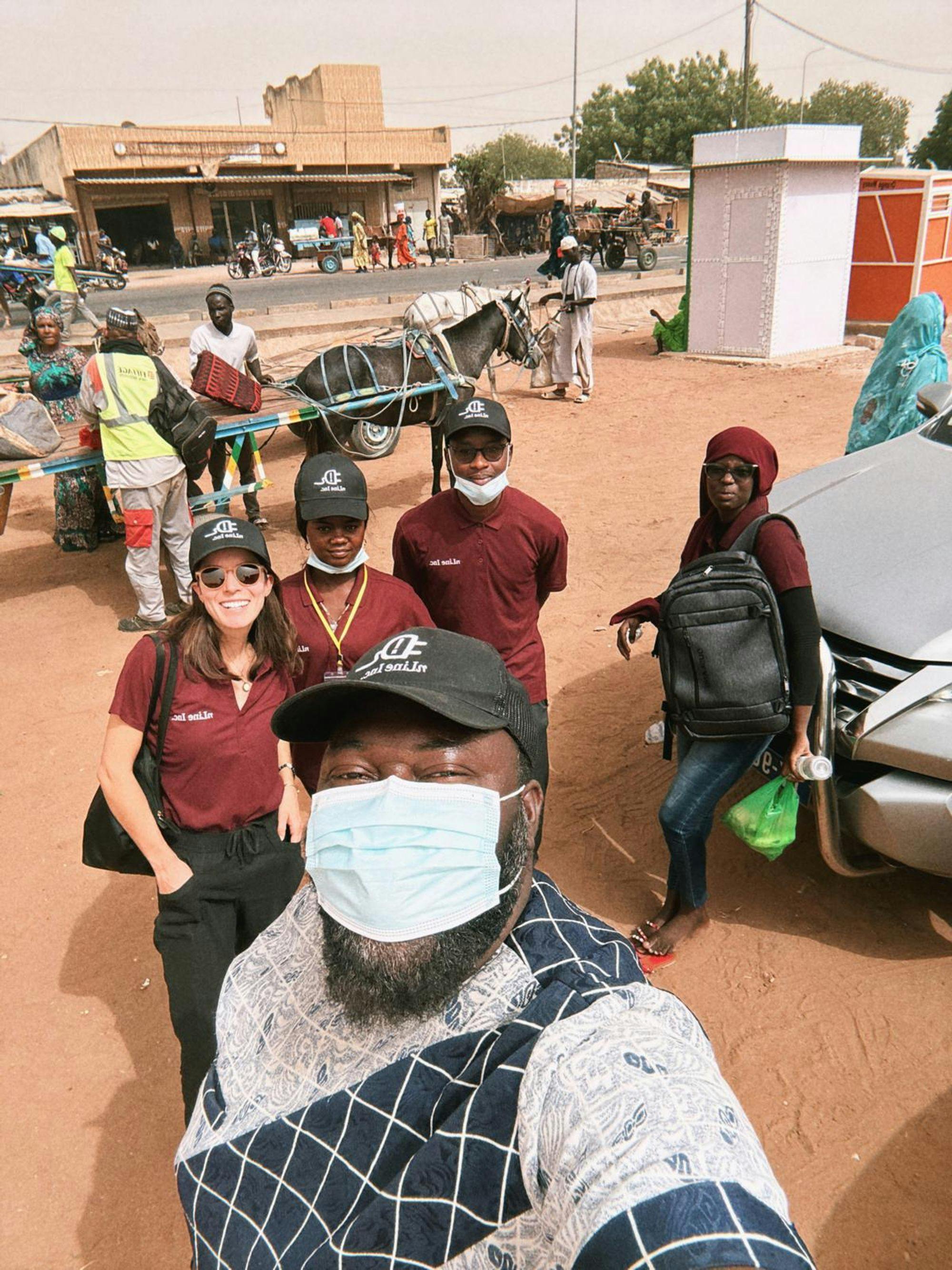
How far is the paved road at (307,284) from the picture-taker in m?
20.8

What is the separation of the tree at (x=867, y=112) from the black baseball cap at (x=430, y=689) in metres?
84.7

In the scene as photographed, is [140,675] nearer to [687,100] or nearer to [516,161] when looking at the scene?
[687,100]

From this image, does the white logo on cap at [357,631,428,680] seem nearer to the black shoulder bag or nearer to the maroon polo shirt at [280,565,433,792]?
the black shoulder bag

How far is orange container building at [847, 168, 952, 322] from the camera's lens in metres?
14.1

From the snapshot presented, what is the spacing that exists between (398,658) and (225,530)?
1.39 meters

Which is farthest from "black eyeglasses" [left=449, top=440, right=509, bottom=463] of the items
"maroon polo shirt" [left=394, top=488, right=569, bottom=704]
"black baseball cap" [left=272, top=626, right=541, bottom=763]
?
"black baseball cap" [left=272, top=626, right=541, bottom=763]

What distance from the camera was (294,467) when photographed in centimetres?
1009

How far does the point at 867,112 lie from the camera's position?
7238 cm

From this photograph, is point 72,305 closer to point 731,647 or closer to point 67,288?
point 67,288

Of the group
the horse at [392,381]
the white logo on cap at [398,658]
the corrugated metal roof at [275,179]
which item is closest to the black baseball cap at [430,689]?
the white logo on cap at [398,658]

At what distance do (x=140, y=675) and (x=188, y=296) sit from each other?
75.7ft

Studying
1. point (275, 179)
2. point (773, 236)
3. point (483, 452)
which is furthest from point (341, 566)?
point (275, 179)

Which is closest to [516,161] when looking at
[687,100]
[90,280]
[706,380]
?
[687,100]

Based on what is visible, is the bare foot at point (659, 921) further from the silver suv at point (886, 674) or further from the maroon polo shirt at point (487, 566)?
the maroon polo shirt at point (487, 566)
